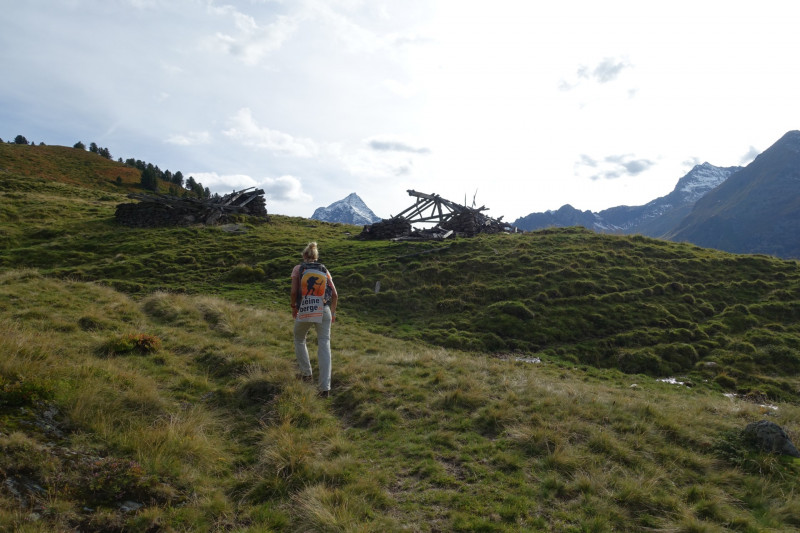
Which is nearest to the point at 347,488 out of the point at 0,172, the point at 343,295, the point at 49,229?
the point at 343,295

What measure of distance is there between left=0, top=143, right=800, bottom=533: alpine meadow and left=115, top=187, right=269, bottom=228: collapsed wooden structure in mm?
14746

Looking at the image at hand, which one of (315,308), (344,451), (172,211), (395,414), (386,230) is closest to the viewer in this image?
(344,451)

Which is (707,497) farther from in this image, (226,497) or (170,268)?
(170,268)

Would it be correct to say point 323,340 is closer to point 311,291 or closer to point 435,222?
point 311,291

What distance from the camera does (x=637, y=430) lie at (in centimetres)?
725

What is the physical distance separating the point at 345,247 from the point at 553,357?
1942cm

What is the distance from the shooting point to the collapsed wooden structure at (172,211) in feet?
114

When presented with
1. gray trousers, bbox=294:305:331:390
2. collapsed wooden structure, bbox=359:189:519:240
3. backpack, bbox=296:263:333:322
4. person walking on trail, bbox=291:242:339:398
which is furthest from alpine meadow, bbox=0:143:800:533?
collapsed wooden structure, bbox=359:189:519:240

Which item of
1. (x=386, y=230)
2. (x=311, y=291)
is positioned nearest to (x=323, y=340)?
(x=311, y=291)

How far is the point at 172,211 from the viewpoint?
3597 centimetres

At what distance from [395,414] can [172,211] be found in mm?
36328

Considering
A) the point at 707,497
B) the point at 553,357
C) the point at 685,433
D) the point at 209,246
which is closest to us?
the point at 707,497

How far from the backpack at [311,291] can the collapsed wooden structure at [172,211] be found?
32.3 m

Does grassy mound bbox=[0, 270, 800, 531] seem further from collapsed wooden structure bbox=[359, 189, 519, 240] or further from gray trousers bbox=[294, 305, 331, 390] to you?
collapsed wooden structure bbox=[359, 189, 519, 240]
